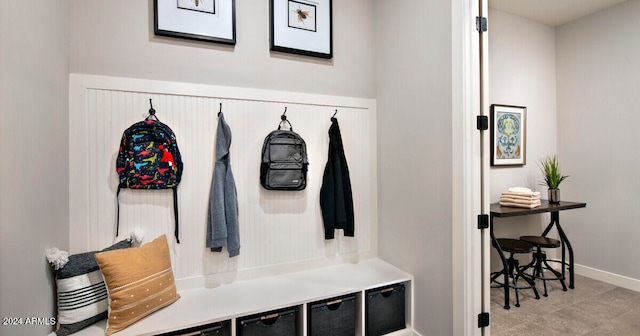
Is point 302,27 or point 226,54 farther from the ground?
point 302,27

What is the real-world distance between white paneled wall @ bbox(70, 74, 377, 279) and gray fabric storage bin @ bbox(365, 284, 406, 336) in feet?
1.68

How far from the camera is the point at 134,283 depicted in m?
1.61

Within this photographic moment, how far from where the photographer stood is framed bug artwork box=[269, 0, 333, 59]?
229cm

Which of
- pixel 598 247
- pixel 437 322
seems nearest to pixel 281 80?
pixel 437 322

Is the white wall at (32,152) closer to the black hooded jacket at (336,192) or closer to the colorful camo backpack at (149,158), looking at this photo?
the colorful camo backpack at (149,158)

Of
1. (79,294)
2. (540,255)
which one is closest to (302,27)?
(79,294)

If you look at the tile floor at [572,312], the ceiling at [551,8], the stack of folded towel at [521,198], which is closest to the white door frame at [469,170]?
the tile floor at [572,312]

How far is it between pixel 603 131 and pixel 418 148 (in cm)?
266

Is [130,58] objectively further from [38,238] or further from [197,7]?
[38,238]

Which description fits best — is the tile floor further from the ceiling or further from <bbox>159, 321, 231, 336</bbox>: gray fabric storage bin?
the ceiling

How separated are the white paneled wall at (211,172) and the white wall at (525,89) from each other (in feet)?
5.33

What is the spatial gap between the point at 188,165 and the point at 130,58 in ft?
2.66

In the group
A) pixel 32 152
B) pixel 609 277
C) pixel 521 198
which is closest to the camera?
pixel 32 152

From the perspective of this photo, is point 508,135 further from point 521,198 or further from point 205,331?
point 205,331
